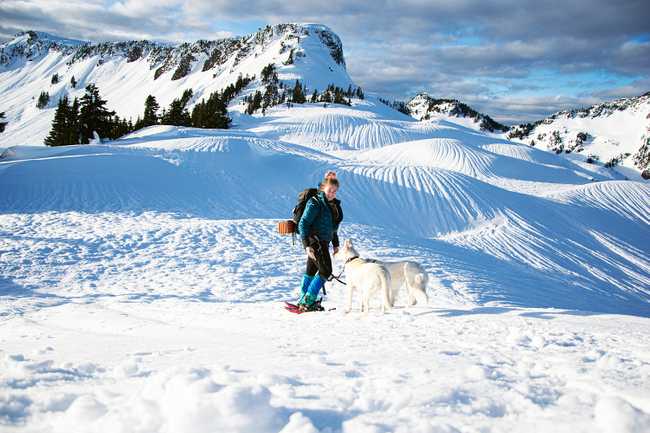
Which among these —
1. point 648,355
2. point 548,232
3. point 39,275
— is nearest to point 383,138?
point 548,232

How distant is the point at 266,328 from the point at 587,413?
13.5ft

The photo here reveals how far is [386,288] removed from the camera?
21.0ft

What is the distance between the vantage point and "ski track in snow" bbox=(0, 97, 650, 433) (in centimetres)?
275

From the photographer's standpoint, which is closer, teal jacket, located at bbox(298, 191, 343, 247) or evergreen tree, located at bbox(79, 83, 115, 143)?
teal jacket, located at bbox(298, 191, 343, 247)

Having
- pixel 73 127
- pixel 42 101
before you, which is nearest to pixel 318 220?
pixel 73 127

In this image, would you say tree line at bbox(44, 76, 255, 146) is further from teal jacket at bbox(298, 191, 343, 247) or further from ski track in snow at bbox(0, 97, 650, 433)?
teal jacket at bbox(298, 191, 343, 247)

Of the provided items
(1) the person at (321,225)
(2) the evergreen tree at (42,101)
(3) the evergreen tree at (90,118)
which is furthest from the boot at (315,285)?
(2) the evergreen tree at (42,101)

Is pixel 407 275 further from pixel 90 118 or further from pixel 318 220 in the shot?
pixel 90 118

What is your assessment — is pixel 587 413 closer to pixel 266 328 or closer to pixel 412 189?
pixel 266 328

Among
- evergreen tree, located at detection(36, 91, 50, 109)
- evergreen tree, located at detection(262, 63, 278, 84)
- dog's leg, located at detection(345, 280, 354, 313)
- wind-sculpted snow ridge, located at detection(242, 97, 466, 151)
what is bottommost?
dog's leg, located at detection(345, 280, 354, 313)

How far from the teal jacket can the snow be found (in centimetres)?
136

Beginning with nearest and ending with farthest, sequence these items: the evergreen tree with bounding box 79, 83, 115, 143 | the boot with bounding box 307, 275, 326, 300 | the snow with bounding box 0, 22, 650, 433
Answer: the snow with bounding box 0, 22, 650, 433, the boot with bounding box 307, 275, 326, 300, the evergreen tree with bounding box 79, 83, 115, 143

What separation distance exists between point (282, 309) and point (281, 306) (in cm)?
42

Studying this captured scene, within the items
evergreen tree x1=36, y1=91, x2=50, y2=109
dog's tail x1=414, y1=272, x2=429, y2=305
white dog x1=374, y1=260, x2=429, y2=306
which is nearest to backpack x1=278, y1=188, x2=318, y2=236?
white dog x1=374, y1=260, x2=429, y2=306
